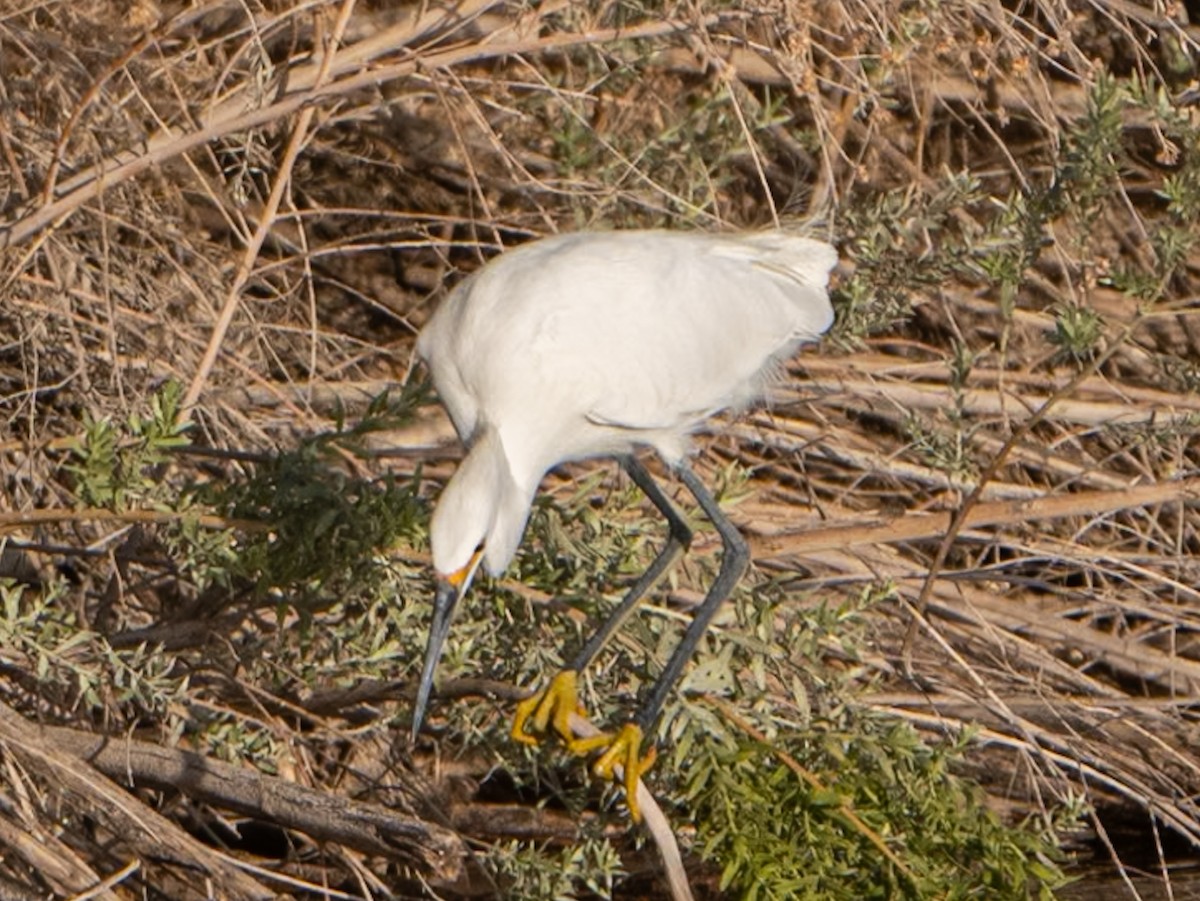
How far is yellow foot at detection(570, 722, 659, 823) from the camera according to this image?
2904 millimetres

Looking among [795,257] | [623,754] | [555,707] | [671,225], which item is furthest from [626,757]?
[671,225]

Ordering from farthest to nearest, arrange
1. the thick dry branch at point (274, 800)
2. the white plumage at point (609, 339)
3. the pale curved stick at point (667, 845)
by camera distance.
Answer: the white plumage at point (609, 339) → the pale curved stick at point (667, 845) → the thick dry branch at point (274, 800)

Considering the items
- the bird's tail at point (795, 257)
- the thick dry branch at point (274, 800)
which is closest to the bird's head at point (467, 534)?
the thick dry branch at point (274, 800)

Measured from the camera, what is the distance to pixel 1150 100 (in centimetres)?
321

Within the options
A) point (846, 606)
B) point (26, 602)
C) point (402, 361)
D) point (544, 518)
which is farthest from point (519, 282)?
point (402, 361)

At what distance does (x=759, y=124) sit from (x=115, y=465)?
1.71 metres

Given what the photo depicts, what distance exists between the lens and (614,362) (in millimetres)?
3191

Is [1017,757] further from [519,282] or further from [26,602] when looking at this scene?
[26,602]

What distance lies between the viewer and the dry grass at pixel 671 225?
3137mm

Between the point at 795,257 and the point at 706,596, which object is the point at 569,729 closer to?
the point at 706,596

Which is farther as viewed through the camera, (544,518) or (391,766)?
(391,766)

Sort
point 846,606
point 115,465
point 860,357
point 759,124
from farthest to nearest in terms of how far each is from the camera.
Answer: point 860,357, point 759,124, point 846,606, point 115,465

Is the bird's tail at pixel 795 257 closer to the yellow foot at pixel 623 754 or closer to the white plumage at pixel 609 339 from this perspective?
the white plumage at pixel 609 339

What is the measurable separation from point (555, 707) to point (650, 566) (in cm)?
33
